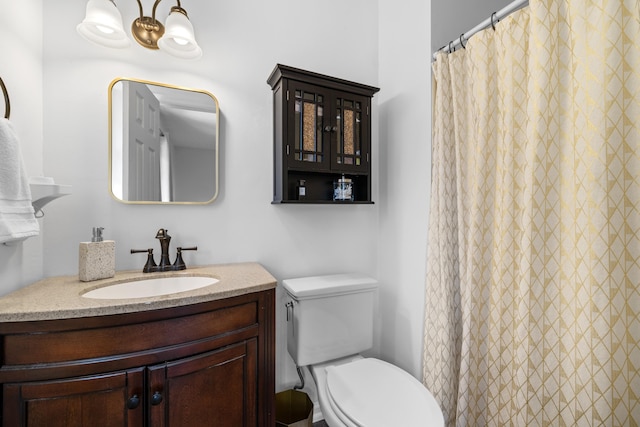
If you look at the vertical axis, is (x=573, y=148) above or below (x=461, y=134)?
below

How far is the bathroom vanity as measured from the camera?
2.55 feet

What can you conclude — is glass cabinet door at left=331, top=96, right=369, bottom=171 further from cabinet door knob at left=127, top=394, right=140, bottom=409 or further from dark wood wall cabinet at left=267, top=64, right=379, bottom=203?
cabinet door knob at left=127, top=394, right=140, bottom=409

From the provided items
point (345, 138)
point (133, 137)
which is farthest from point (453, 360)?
point (133, 137)

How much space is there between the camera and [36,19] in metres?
1.17

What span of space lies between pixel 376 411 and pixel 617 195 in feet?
3.63

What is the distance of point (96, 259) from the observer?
1.14 m

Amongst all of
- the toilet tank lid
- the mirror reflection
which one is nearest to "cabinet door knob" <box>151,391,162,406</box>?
the toilet tank lid

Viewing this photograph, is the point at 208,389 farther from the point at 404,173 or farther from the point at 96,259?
the point at 404,173

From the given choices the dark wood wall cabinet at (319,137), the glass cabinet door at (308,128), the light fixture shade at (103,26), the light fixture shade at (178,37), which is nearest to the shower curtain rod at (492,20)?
the dark wood wall cabinet at (319,137)

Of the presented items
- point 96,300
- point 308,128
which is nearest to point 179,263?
point 96,300

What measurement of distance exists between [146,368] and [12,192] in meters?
0.70

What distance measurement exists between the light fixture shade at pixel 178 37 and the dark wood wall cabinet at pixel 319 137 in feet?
1.34

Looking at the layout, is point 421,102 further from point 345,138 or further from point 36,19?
point 36,19

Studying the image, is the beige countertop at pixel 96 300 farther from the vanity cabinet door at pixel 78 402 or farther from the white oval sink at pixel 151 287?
the vanity cabinet door at pixel 78 402
